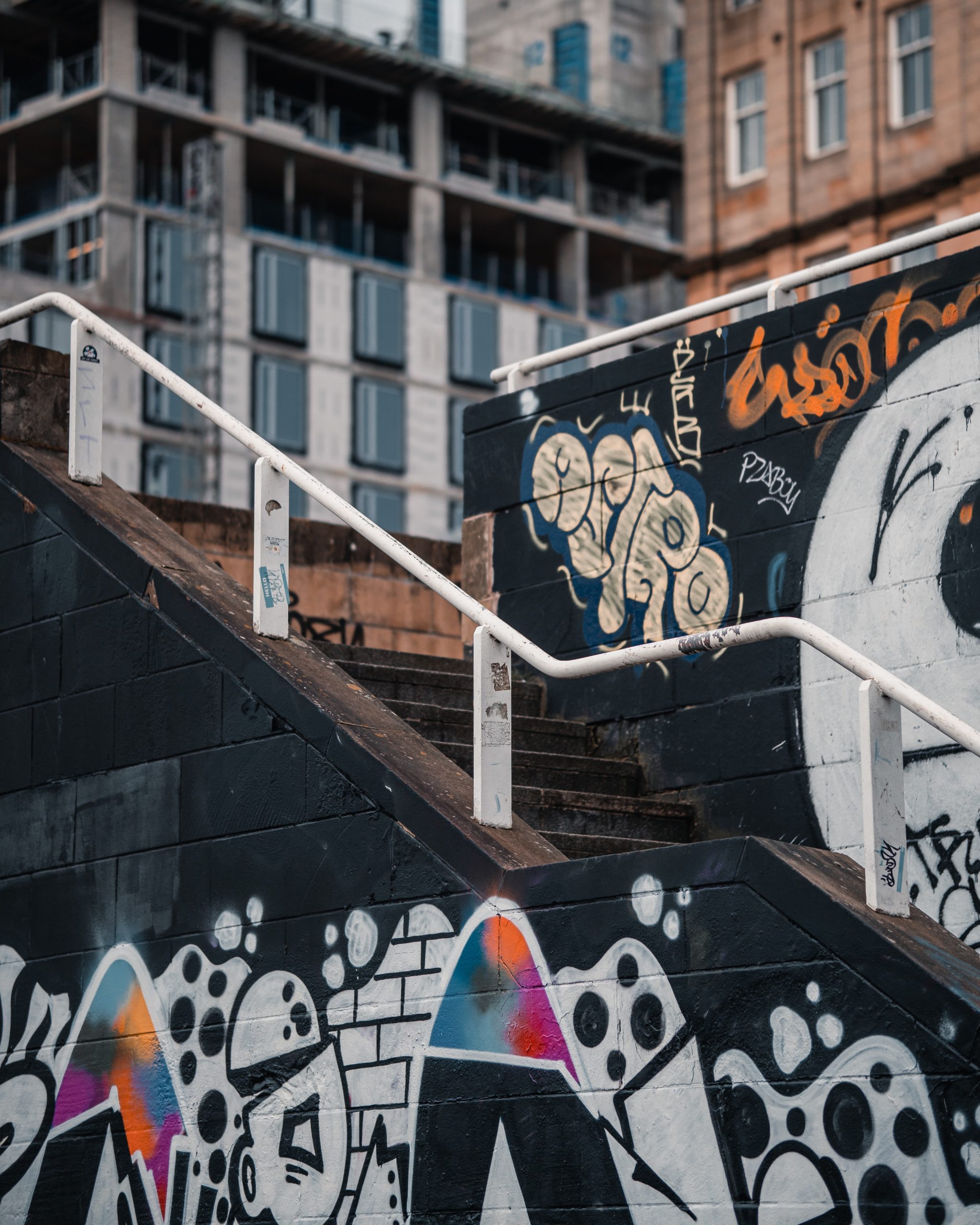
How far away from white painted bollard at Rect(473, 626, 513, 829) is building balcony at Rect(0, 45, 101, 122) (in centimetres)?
4979

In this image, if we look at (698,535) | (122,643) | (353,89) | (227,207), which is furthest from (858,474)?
(353,89)

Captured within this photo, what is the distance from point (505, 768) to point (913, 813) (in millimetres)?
2183

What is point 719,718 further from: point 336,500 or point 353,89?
point 353,89

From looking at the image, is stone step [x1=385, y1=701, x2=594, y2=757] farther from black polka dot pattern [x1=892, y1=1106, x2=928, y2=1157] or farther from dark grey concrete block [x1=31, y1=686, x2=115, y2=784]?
black polka dot pattern [x1=892, y1=1106, x2=928, y2=1157]

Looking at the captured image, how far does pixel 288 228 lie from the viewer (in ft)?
185

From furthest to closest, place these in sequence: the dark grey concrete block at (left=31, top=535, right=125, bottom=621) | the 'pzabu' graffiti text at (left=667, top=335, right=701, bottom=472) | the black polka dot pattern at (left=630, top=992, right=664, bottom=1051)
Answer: the 'pzabu' graffiti text at (left=667, top=335, right=701, bottom=472), the dark grey concrete block at (left=31, top=535, right=125, bottom=621), the black polka dot pattern at (left=630, top=992, right=664, bottom=1051)

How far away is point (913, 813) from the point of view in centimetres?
804

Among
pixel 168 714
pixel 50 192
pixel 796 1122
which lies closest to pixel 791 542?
pixel 168 714

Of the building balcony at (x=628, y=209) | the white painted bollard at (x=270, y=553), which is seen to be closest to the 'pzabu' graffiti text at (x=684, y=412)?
the white painted bollard at (x=270, y=553)

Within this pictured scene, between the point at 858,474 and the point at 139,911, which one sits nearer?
the point at 139,911

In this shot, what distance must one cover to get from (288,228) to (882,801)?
173 feet

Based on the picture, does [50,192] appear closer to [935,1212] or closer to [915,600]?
[915,600]

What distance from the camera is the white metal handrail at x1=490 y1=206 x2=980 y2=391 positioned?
26.4 feet

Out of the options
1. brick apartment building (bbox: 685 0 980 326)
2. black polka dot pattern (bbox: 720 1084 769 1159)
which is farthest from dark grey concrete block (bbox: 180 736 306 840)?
brick apartment building (bbox: 685 0 980 326)
